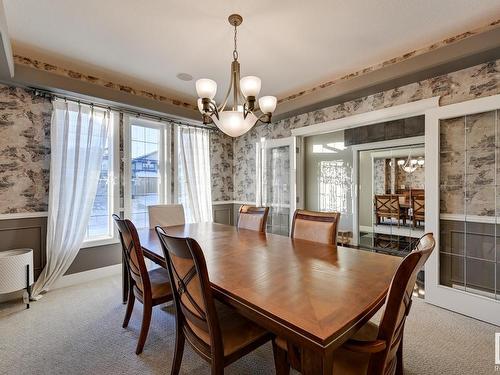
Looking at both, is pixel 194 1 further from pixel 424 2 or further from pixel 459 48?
pixel 459 48

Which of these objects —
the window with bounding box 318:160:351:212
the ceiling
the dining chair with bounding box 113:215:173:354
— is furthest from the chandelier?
the window with bounding box 318:160:351:212

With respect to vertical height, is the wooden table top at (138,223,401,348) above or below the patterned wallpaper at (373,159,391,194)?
below

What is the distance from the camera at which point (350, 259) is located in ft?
5.57

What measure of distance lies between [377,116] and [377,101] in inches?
8.0

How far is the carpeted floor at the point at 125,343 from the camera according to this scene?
1732mm

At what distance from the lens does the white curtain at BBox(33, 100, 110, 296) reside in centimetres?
295

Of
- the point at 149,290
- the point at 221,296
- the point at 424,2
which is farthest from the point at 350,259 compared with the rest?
the point at 424,2

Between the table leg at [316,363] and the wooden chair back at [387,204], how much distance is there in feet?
14.9

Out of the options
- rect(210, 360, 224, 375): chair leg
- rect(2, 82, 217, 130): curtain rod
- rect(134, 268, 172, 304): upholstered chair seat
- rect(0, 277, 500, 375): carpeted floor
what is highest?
rect(2, 82, 217, 130): curtain rod

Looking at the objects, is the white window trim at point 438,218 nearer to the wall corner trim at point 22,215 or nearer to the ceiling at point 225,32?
the ceiling at point 225,32

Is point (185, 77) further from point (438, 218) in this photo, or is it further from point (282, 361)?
point (438, 218)

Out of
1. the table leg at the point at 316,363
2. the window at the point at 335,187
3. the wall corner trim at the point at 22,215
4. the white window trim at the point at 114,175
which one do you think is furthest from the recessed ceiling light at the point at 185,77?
the window at the point at 335,187

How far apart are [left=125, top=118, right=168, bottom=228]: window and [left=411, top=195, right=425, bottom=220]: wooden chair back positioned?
4.35 meters

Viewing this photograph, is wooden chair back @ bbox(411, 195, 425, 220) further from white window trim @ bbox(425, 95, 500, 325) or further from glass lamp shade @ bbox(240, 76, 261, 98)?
glass lamp shade @ bbox(240, 76, 261, 98)
